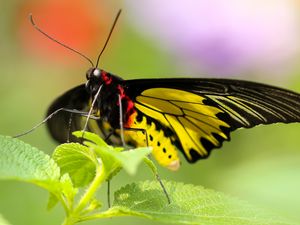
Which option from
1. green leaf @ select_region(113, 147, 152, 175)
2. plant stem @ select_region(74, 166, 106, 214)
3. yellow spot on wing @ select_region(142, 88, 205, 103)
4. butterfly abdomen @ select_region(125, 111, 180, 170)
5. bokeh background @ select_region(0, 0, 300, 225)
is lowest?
bokeh background @ select_region(0, 0, 300, 225)

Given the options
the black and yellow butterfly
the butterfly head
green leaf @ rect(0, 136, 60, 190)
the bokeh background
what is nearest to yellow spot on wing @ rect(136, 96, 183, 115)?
the black and yellow butterfly

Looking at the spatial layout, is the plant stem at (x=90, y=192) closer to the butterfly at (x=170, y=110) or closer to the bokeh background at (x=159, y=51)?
the butterfly at (x=170, y=110)

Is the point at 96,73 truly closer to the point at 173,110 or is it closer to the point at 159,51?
the point at 173,110

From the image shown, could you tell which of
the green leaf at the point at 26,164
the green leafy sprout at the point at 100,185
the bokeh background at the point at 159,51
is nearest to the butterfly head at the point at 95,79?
the green leafy sprout at the point at 100,185

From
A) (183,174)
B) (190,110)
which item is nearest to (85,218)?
(190,110)

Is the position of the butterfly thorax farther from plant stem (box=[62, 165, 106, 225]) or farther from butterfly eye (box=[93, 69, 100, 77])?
plant stem (box=[62, 165, 106, 225])

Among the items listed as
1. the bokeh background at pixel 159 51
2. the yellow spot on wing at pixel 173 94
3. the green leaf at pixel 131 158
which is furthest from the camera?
the bokeh background at pixel 159 51
